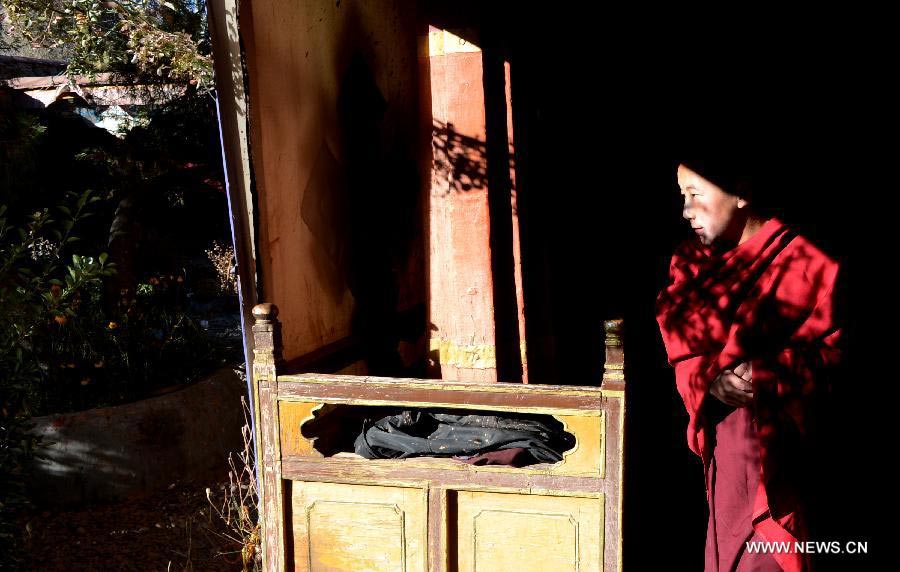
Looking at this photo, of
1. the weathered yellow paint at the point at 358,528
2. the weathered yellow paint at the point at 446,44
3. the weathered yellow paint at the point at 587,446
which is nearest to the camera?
the weathered yellow paint at the point at 587,446

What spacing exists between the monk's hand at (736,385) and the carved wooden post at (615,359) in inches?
12.0

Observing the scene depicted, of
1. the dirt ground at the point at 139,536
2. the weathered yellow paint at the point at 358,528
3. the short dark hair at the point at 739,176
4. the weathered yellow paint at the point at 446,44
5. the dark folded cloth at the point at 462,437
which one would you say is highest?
the weathered yellow paint at the point at 446,44

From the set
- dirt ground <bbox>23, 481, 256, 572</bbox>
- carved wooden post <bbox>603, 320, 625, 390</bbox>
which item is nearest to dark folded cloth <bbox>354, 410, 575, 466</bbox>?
carved wooden post <bbox>603, 320, 625, 390</bbox>

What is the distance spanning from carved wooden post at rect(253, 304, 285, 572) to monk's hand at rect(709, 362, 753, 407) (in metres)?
1.58

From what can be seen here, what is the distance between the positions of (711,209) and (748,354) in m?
0.50

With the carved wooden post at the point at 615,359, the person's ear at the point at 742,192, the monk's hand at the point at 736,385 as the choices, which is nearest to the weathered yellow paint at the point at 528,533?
the carved wooden post at the point at 615,359

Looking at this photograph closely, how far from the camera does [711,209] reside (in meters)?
2.54

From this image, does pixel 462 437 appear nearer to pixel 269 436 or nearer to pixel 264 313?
pixel 269 436

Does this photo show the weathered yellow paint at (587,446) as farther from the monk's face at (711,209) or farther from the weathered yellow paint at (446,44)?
the weathered yellow paint at (446,44)

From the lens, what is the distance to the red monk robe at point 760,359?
7.59ft

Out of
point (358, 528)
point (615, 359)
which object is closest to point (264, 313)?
point (358, 528)

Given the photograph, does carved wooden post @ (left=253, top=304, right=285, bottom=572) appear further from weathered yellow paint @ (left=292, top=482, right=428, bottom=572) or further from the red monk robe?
the red monk robe

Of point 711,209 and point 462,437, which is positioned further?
point 462,437

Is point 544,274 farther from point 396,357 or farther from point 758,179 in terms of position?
point 758,179
